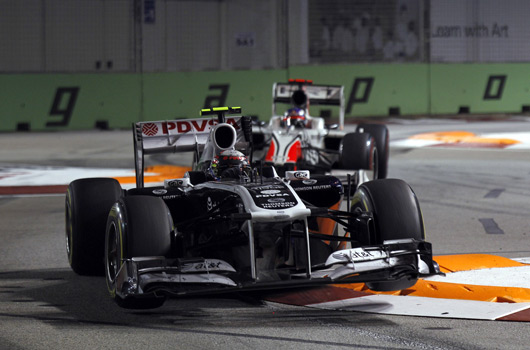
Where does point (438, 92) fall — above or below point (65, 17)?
below

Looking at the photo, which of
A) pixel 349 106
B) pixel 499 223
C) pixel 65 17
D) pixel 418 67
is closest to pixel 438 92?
pixel 418 67

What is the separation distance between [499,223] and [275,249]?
13.5 ft

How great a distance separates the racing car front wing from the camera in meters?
5.92

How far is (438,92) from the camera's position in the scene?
87.4ft

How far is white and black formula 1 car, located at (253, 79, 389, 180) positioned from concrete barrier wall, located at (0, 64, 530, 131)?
11.9 meters

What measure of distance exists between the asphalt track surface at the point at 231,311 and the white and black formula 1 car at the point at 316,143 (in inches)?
33.7

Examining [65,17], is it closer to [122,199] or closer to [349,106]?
[349,106]

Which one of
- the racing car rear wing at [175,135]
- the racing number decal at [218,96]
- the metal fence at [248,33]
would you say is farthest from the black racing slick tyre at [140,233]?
the metal fence at [248,33]

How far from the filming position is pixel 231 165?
754 centimetres

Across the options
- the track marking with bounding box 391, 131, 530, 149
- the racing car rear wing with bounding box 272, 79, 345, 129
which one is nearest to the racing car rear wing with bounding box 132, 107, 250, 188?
the racing car rear wing with bounding box 272, 79, 345, 129

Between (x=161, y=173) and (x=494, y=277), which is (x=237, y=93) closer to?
(x=161, y=173)

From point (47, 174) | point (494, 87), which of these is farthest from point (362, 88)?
point (47, 174)

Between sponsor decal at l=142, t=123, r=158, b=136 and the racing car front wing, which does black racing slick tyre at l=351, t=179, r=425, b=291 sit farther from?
sponsor decal at l=142, t=123, r=158, b=136

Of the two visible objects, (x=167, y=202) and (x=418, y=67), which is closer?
(x=167, y=202)
